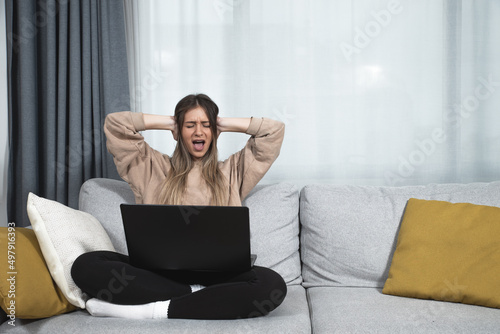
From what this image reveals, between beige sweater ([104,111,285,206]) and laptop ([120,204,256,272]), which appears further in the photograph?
beige sweater ([104,111,285,206])

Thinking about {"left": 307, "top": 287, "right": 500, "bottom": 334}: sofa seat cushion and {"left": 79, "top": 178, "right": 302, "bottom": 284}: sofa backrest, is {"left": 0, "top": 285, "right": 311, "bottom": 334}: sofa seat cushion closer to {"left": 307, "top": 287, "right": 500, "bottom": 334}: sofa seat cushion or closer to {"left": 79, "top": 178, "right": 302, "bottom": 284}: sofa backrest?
{"left": 307, "top": 287, "right": 500, "bottom": 334}: sofa seat cushion

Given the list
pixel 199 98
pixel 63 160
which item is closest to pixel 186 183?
pixel 199 98

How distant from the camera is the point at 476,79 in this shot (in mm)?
2479

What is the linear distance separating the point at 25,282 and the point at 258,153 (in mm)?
1024

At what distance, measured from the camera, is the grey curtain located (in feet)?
7.94

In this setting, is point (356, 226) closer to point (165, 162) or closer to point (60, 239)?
point (165, 162)

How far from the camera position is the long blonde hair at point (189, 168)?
6.47ft

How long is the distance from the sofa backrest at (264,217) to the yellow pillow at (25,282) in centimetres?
45

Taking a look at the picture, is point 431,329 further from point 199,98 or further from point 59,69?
point 59,69

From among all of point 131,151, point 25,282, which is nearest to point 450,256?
point 131,151

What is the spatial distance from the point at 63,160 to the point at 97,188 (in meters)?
0.46

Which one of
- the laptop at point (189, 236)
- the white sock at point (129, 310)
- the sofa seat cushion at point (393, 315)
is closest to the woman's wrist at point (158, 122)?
the laptop at point (189, 236)

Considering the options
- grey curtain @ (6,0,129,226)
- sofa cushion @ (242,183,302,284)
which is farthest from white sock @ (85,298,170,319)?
grey curtain @ (6,0,129,226)

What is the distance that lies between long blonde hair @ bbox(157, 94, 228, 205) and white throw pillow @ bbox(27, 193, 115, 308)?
390 millimetres
